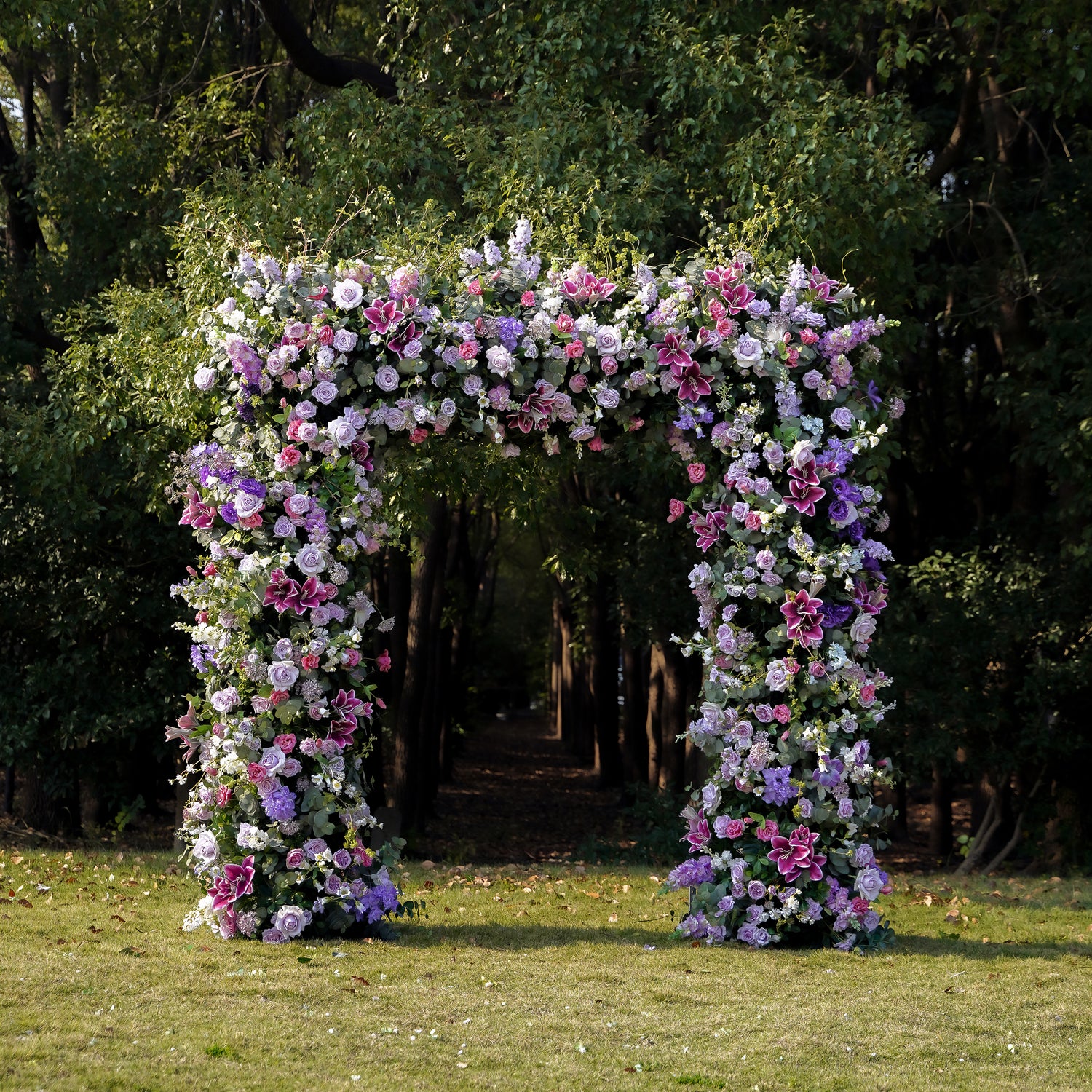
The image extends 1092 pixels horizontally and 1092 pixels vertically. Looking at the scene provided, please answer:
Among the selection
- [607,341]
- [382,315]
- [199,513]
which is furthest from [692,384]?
[199,513]

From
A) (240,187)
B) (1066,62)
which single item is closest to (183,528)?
(240,187)

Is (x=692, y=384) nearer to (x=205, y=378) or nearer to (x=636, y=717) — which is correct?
(x=205, y=378)

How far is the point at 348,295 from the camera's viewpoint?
6.80m

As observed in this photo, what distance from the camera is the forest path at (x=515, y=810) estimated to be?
14.8 m

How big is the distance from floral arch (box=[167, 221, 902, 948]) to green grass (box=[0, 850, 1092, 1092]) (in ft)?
1.42

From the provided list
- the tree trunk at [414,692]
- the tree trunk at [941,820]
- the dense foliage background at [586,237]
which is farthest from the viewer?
the tree trunk at [941,820]

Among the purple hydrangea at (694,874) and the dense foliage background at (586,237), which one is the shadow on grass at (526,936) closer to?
the purple hydrangea at (694,874)

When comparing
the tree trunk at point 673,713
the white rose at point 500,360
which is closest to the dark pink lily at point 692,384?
the white rose at point 500,360

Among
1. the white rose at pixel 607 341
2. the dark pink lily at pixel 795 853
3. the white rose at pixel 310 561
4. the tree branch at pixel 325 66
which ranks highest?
the tree branch at pixel 325 66

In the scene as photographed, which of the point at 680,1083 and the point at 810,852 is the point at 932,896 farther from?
the point at 680,1083

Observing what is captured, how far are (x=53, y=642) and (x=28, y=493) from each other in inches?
67.1

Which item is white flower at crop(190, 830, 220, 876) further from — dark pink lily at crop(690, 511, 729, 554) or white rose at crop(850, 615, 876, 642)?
white rose at crop(850, 615, 876, 642)

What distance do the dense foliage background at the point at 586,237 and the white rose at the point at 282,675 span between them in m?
2.42

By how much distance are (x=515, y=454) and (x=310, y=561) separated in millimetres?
1307
